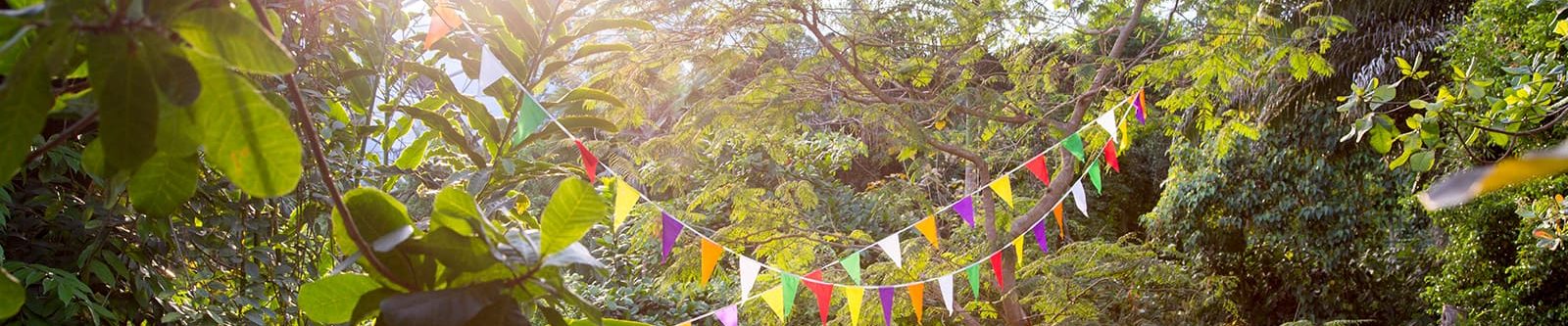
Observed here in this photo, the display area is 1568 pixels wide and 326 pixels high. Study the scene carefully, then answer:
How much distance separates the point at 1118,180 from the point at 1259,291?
3.63ft

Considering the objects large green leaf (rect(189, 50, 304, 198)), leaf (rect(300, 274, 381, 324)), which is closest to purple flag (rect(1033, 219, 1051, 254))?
leaf (rect(300, 274, 381, 324))

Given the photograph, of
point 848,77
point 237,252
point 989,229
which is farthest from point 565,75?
point 237,252

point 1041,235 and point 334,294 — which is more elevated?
point 334,294

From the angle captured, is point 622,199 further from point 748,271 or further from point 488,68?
point 488,68

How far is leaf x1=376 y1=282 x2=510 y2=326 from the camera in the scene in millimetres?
265

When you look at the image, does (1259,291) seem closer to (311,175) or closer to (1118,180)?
(1118,180)

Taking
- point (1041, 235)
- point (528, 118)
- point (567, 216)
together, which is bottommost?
point (1041, 235)

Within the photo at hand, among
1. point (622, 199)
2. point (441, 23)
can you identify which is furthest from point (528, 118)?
point (622, 199)

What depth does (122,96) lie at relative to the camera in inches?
8.1

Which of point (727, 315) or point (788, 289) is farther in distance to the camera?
point (727, 315)

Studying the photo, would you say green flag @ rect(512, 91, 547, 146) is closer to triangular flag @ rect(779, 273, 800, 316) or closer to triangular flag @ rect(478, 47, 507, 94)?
triangular flag @ rect(478, 47, 507, 94)

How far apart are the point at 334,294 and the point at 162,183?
0.23 ft

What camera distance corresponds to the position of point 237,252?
1.15 metres

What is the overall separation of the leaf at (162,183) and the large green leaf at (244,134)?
0.08 m
